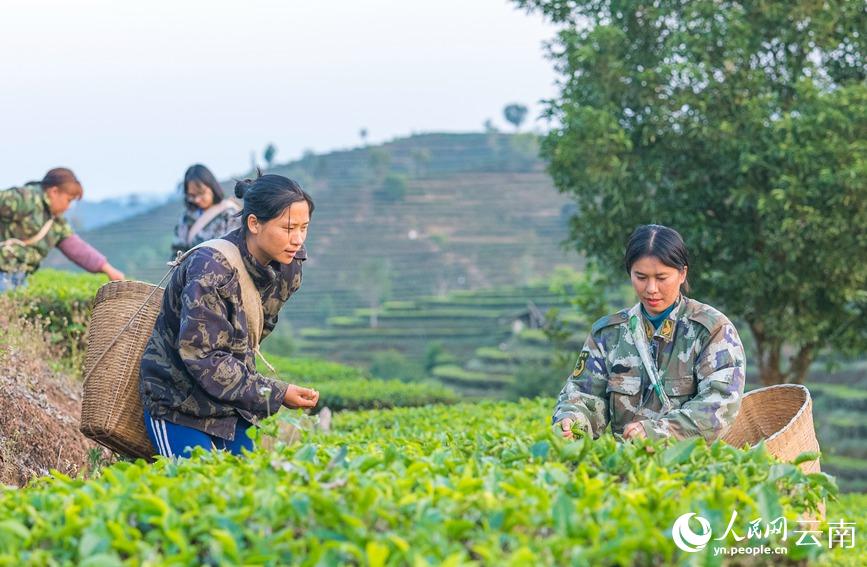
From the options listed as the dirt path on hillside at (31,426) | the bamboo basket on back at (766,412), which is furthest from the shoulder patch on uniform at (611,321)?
the dirt path on hillside at (31,426)

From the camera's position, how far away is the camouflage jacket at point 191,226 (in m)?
8.09

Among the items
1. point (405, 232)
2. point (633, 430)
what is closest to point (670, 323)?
point (633, 430)

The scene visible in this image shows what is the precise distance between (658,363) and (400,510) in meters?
2.07

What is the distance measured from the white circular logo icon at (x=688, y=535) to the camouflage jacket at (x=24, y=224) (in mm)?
7318

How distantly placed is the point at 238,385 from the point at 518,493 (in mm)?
1830

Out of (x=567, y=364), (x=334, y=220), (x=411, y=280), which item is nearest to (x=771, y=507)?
(x=567, y=364)

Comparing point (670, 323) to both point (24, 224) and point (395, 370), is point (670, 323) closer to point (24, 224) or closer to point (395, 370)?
Answer: point (24, 224)

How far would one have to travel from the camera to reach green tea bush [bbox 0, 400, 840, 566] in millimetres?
2418

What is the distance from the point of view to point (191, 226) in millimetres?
8414

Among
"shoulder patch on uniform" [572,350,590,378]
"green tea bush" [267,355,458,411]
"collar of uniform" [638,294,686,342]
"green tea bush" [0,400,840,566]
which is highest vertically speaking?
"collar of uniform" [638,294,686,342]

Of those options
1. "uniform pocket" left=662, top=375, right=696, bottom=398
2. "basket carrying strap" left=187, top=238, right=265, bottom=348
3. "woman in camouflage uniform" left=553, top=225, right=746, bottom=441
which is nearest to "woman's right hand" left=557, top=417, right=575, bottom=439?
"woman in camouflage uniform" left=553, top=225, right=746, bottom=441

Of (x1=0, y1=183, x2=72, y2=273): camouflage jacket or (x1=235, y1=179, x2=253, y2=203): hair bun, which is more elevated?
(x1=235, y1=179, x2=253, y2=203): hair bun

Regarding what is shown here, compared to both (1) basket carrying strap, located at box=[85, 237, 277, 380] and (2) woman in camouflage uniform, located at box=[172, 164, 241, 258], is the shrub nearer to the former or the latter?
(2) woman in camouflage uniform, located at box=[172, 164, 241, 258]

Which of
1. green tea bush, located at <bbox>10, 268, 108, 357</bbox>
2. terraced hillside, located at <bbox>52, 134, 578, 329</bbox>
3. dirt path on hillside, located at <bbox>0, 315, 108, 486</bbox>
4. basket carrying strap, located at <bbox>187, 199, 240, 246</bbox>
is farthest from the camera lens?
terraced hillside, located at <bbox>52, 134, 578, 329</bbox>
